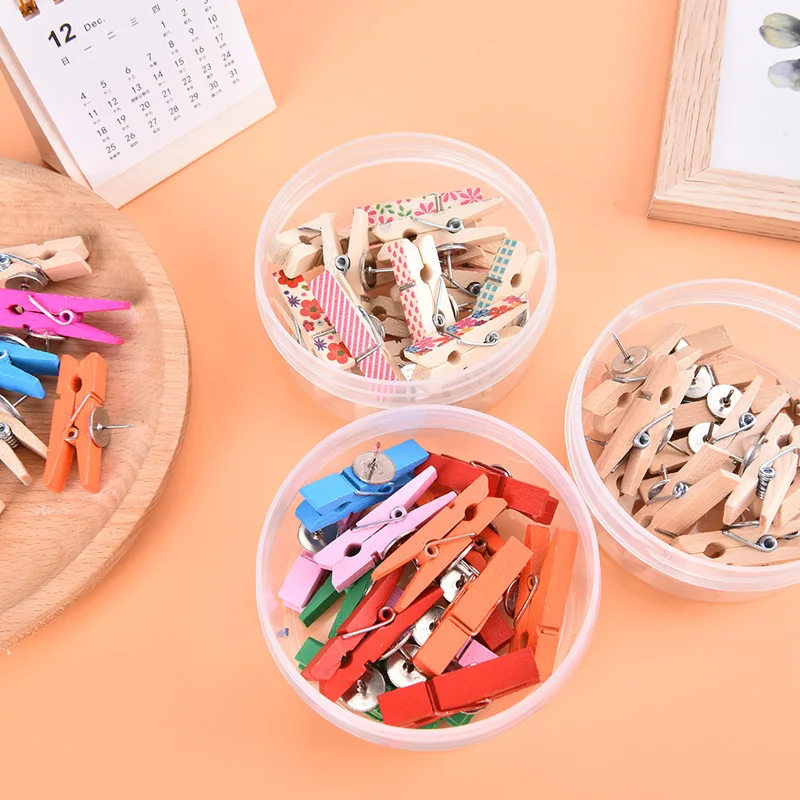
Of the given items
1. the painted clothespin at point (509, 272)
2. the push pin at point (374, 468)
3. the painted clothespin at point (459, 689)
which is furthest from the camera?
the painted clothespin at point (509, 272)

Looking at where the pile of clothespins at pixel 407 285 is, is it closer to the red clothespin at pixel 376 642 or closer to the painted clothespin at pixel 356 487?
the painted clothespin at pixel 356 487

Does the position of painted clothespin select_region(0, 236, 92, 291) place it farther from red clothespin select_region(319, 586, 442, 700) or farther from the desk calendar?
red clothespin select_region(319, 586, 442, 700)

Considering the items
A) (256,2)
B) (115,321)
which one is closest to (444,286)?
(115,321)

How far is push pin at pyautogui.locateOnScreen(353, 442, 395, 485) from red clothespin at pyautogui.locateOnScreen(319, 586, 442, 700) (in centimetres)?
13

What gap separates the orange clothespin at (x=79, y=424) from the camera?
3.06ft

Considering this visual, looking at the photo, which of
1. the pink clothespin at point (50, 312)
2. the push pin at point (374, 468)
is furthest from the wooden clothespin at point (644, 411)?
the pink clothespin at point (50, 312)

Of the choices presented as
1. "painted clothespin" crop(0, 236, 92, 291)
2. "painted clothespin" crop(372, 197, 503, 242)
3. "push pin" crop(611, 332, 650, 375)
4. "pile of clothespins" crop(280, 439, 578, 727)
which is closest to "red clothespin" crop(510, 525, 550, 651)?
"pile of clothespins" crop(280, 439, 578, 727)

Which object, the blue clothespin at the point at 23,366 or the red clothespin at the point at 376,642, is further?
the blue clothespin at the point at 23,366

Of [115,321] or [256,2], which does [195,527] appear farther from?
[256,2]

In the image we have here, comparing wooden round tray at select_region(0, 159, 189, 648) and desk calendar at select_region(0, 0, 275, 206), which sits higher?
desk calendar at select_region(0, 0, 275, 206)

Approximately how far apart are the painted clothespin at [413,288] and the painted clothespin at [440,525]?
20 cm

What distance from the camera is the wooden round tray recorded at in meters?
0.92

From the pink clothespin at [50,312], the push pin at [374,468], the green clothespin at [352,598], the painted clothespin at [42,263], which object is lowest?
the green clothespin at [352,598]

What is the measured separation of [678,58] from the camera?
1188 millimetres
